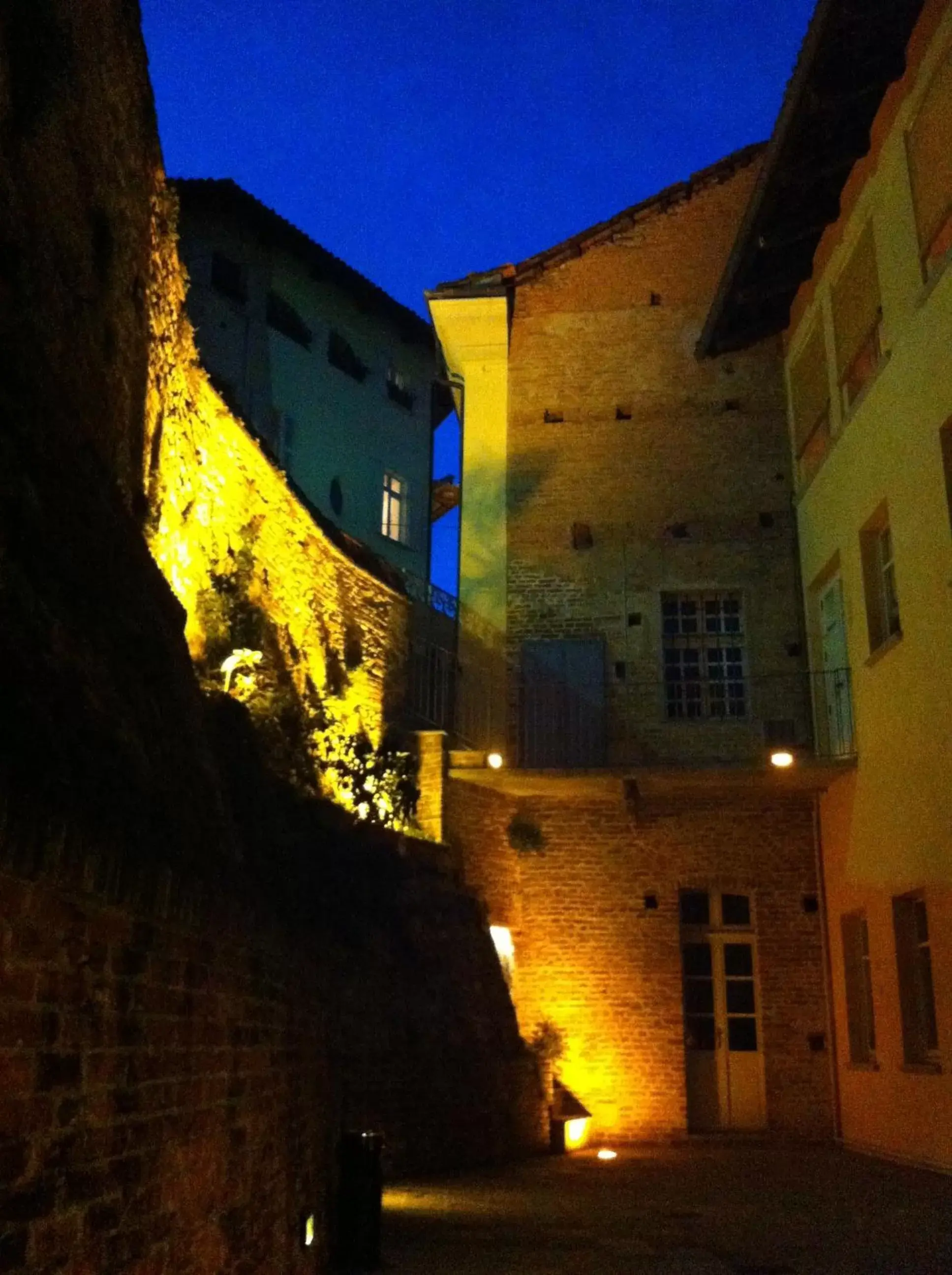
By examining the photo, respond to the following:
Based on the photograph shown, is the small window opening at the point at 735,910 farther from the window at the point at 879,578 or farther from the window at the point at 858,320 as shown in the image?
the window at the point at 858,320

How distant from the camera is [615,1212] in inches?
320

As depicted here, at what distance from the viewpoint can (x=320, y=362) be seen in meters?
23.0

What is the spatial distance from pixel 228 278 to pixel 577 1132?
15.8m

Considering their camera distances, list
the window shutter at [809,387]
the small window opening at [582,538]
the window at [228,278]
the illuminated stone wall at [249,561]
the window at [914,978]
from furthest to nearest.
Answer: the window at [228,278] < the small window opening at [582,538] < the window shutter at [809,387] < the window at [914,978] < the illuminated stone wall at [249,561]

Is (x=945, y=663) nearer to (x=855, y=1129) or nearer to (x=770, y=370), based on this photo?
(x=855, y=1129)

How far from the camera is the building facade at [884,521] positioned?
10203 millimetres

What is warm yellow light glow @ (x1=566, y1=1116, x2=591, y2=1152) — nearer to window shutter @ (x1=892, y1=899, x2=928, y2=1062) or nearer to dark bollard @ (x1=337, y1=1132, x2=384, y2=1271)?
window shutter @ (x1=892, y1=899, x2=928, y2=1062)

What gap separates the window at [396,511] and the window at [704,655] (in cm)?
1051

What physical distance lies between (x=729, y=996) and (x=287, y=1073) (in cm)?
941

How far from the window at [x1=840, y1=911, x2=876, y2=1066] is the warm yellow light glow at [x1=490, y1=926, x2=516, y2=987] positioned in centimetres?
369

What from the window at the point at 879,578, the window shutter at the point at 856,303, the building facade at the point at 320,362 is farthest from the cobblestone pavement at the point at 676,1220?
the building facade at the point at 320,362

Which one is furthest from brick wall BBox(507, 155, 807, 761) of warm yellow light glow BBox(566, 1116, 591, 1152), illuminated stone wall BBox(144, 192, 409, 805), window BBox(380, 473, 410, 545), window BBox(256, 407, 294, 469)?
window BBox(380, 473, 410, 545)

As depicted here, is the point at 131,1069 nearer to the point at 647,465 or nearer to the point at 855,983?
the point at 855,983

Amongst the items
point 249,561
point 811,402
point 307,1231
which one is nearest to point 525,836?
point 249,561
